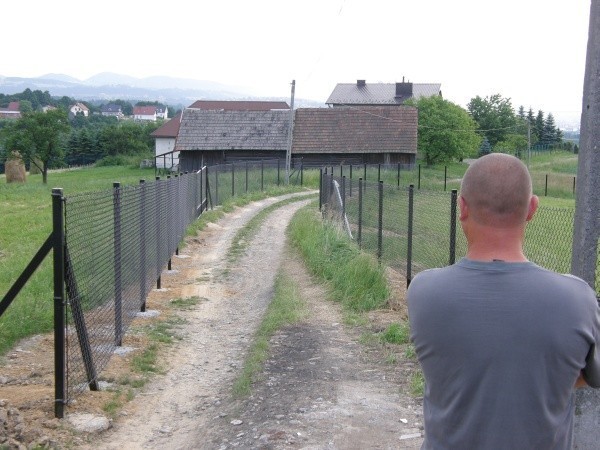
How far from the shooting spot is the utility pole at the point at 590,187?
15.4 ft

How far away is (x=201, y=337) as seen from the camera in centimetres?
956

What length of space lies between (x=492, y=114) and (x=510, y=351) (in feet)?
307

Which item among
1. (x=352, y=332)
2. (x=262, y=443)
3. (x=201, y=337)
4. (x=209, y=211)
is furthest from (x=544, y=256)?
(x=209, y=211)

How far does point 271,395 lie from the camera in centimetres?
669

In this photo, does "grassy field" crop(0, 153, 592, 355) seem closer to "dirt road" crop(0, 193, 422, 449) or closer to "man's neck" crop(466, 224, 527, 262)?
"dirt road" crop(0, 193, 422, 449)

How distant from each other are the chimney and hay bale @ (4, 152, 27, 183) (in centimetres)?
4894

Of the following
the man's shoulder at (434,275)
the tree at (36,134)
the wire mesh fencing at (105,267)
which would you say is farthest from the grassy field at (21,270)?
the tree at (36,134)

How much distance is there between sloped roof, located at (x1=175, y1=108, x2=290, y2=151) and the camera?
55219 millimetres

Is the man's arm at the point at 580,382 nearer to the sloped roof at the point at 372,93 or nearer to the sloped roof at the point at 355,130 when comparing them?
the sloped roof at the point at 355,130

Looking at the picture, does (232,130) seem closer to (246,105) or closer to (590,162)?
(590,162)

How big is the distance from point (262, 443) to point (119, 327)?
124 inches

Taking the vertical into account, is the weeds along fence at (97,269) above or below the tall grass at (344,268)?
above

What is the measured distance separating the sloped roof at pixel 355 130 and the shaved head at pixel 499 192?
52.2 m

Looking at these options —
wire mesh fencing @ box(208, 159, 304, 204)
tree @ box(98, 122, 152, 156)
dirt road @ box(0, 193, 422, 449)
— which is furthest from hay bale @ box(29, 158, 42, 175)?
dirt road @ box(0, 193, 422, 449)
